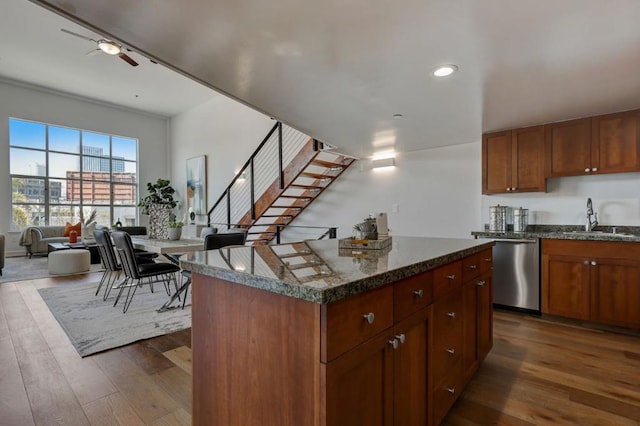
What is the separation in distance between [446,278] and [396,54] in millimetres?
1450

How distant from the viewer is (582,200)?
352cm

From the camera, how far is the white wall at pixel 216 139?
23.5 feet

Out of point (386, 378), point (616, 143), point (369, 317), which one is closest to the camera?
point (369, 317)

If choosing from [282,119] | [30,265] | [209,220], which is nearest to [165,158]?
[209,220]

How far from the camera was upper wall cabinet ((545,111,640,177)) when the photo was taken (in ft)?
10.0

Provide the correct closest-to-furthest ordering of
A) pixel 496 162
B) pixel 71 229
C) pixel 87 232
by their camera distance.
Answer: pixel 496 162, pixel 87 232, pixel 71 229

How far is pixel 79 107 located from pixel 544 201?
10357 mm

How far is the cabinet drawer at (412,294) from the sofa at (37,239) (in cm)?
871

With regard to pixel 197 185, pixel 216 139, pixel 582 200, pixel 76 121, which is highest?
pixel 76 121

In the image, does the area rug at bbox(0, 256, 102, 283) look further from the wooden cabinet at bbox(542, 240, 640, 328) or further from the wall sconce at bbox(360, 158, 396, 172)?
the wooden cabinet at bbox(542, 240, 640, 328)

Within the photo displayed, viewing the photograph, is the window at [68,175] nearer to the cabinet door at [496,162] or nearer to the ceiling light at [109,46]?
the ceiling light at [109,46]

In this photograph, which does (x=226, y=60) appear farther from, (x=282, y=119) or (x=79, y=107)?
(x=79, y=107)

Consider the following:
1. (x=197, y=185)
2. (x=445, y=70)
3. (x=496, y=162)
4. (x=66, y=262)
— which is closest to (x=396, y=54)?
(x=445, y=70)

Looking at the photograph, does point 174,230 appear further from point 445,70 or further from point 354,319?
point 354,319
